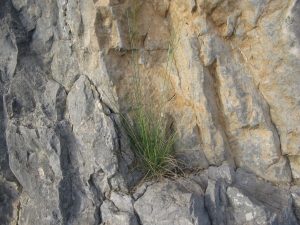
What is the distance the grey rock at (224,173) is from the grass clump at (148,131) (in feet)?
1.06

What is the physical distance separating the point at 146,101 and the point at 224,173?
90cm

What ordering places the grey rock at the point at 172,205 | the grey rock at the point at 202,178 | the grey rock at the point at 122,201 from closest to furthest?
the grey rock at the point at 172,205 → the grey rock at the point at 122,201 → the grey rock at the point at 202,178

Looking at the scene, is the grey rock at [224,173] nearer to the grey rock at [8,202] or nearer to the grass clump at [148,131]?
the grass clump at [148,131]

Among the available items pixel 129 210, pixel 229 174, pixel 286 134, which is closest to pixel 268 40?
pixel 286 134

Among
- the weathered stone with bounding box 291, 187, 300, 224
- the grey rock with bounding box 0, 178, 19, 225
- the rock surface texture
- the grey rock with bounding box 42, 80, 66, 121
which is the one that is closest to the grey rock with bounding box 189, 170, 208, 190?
the rock surface texture

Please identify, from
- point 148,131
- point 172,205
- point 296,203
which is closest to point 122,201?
point 172,205

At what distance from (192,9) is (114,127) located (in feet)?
3.77

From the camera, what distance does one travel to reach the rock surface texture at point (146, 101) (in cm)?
208

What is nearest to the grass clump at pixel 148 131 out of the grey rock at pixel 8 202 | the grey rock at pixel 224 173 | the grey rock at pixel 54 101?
the grey rock at pixel 224 173

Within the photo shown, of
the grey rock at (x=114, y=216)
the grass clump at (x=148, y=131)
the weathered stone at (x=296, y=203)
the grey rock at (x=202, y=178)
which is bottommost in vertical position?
the weathered stone at (x=296, y=203)

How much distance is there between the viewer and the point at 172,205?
74.9 inches

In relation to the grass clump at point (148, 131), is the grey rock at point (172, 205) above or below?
below

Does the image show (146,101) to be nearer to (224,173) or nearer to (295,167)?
(224,173)

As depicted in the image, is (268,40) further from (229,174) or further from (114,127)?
(114,127)
